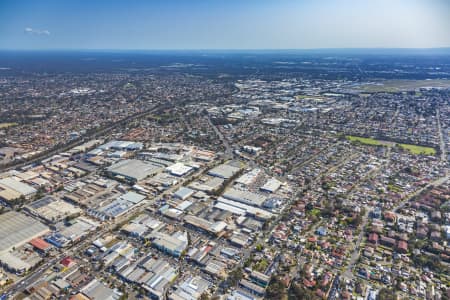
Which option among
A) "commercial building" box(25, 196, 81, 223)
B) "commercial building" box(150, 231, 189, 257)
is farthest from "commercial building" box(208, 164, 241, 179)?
"commercial building" box(25, 196, 81, 223)

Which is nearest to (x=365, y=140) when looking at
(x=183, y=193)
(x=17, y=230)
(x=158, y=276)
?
(x=183, y=193)

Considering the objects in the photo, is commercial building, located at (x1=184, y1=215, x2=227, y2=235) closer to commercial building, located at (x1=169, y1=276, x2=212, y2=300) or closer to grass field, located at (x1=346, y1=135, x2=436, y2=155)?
commercial building, located at (x1=169, y1=276, x2=212, y2=300)

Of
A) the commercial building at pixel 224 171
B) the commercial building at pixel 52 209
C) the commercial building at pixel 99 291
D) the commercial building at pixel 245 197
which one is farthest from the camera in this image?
the commercial building at pixel 224 171

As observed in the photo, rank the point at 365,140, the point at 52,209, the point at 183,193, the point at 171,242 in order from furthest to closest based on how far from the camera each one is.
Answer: the point at 365,140, the point at 183,193, the point at 52,209, the point at 171,242

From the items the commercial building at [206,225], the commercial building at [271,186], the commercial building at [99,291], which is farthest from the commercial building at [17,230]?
the commercial building at [271,186]

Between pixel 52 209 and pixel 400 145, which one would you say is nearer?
pixel 52 209

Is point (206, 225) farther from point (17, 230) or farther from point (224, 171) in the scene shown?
point (17, 230)

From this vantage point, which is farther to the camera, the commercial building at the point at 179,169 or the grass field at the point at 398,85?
the grass field at the point at 398,85

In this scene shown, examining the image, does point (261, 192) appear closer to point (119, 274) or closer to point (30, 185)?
point (119, 274)

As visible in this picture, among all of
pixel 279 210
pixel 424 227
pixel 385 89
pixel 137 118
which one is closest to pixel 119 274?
pixel 279 210

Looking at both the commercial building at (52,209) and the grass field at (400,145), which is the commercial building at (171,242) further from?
the grass field at (400,145)
